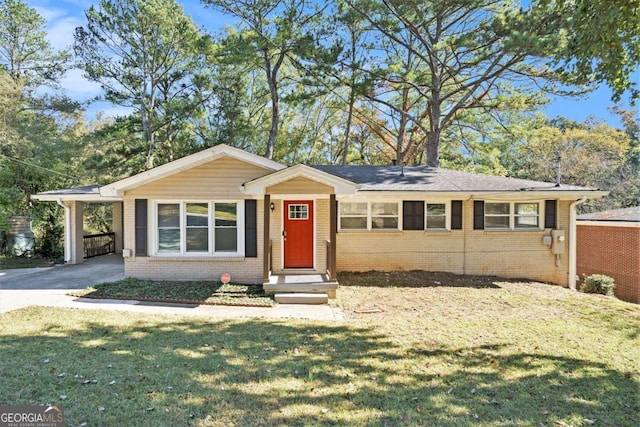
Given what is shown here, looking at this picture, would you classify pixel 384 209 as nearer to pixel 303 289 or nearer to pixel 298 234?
pixel 298 234

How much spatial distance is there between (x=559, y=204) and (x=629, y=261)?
5459 millimetres

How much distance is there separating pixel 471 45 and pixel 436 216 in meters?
10.0

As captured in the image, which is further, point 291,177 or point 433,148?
point 433,148

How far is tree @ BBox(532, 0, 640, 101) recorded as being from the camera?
5023 millimetres

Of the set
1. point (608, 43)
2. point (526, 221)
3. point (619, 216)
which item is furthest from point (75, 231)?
point (619, 216)

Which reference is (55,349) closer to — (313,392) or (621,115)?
(313,392)

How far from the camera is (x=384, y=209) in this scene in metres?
11.7

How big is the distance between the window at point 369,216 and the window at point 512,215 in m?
3.25

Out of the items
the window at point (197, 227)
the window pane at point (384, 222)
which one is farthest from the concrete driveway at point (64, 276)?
the window pane at point (384, 222)

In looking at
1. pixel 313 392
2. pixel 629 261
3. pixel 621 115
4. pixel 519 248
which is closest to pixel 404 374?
pixel 313 392

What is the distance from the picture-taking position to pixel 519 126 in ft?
67.3

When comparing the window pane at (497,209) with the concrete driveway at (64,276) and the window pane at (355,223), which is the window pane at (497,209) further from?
the concrete driveway at (64,276)

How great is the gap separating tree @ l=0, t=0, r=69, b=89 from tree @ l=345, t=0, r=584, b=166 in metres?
16.6

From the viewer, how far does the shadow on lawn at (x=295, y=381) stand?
11.1 ft
